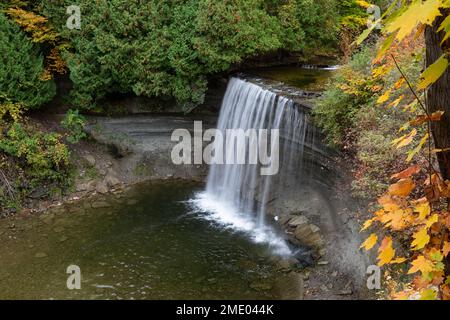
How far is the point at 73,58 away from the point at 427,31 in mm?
13108

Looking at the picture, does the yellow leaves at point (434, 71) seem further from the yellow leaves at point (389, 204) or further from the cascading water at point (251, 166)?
the cascading water at point (251, 166)

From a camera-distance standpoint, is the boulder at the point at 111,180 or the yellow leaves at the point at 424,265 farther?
the boulder at the point at 111,180

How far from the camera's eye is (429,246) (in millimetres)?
3443

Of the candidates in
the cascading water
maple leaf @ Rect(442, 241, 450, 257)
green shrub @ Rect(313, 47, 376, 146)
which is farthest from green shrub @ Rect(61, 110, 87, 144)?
maple leaf @ Rect(442, 241, 450, 257)

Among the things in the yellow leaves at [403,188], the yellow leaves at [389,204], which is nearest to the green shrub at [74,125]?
the yellow leaves at [389,204]

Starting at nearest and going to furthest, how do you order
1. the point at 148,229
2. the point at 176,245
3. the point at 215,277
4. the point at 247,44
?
the point at 215,277
the point at 176,245
the point at 148,229
the point at 247,44

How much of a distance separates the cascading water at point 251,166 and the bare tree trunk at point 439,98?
772cm

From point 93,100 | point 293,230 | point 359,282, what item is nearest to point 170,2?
point 93,100

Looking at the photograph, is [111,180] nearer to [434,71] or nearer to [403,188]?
[403,188]

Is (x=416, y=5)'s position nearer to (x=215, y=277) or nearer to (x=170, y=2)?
(x=215, y=277)

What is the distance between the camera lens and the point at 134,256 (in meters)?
10.5

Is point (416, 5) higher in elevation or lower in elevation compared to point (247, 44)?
lower

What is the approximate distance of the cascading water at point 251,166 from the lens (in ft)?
Answer: 38.1

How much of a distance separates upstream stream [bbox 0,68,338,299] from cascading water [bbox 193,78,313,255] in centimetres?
43
